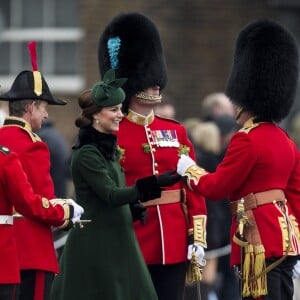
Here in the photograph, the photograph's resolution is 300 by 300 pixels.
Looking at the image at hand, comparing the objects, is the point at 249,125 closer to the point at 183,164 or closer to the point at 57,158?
the point at 183,164

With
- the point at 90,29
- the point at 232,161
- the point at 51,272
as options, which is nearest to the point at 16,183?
the point at 51,272

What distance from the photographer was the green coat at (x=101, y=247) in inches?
294

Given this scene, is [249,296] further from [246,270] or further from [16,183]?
[16,183]

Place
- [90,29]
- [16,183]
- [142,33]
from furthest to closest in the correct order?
[90,29]
[142,33]
[16,183]

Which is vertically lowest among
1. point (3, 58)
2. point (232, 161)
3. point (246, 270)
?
point (3, 58)

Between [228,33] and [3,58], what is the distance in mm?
2691

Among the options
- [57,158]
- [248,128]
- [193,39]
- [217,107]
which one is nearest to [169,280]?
[248,128]

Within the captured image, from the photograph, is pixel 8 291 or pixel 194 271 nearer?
pixel 8 291

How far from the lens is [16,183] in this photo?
721cm

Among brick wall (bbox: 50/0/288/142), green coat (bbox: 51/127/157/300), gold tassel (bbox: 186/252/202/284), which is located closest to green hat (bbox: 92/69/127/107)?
green coat (bbox: 51/127/157/300)

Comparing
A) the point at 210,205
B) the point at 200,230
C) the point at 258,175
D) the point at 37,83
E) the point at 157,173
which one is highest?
the point at 37,83

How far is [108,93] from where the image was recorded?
7.61 m

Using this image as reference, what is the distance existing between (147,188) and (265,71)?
108 centimetres

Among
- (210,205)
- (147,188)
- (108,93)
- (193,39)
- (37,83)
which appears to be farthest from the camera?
(193,39)
